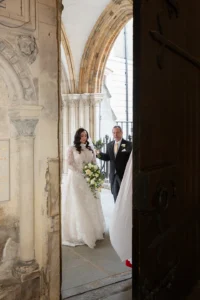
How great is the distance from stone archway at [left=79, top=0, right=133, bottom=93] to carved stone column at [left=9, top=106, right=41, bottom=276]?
5216mm

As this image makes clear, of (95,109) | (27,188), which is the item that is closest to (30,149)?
(27,188)

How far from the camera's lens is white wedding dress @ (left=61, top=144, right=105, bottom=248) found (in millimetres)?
4406

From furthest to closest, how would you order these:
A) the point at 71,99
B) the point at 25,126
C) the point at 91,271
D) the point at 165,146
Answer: the point at 71,99
the point at 91,271
the point at 25,126
the point at 165,146

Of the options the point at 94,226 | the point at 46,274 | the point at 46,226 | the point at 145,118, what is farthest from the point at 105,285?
the point at 145,118

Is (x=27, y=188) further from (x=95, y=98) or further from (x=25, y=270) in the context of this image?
(x=95, y=98)

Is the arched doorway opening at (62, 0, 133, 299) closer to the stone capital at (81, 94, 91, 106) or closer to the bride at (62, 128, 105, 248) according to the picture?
the stone capital at (81, 94, 91, 106)

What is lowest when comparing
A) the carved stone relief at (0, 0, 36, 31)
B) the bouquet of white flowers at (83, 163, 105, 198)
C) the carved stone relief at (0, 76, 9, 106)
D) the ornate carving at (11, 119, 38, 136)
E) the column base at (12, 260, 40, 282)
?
the column base at (12, 260, 40, 282)

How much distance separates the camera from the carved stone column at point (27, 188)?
8.30 feet

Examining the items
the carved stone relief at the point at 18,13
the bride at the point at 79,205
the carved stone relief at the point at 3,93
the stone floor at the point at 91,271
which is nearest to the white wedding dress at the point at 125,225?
the stone floor at the point at 91,271

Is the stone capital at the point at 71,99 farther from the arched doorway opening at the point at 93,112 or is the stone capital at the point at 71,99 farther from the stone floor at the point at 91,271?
the stone floor at the point at 91,271

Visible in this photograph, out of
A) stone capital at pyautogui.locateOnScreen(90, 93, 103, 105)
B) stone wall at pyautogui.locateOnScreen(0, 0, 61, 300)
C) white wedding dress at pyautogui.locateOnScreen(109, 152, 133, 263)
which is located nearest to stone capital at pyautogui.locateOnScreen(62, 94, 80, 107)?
stone capital at pyautogui.locateOnScreen(90, 93, 103, 105)

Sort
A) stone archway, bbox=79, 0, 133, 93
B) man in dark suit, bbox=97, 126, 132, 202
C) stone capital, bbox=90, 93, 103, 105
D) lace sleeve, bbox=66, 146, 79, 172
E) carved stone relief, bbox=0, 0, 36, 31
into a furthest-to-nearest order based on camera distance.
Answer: stone capital, bbox=90, 93, 103, 105
stone archway, bbox=79, 0, 133, 93
man in dark suit, bbox=97, 126, 132, 202
lace sleeve, bbox=66, 146, 79, 172
carved stone relief, bbox=0, 0, 36, 31

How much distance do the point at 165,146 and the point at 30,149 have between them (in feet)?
4.18

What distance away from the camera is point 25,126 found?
8.27 ft
